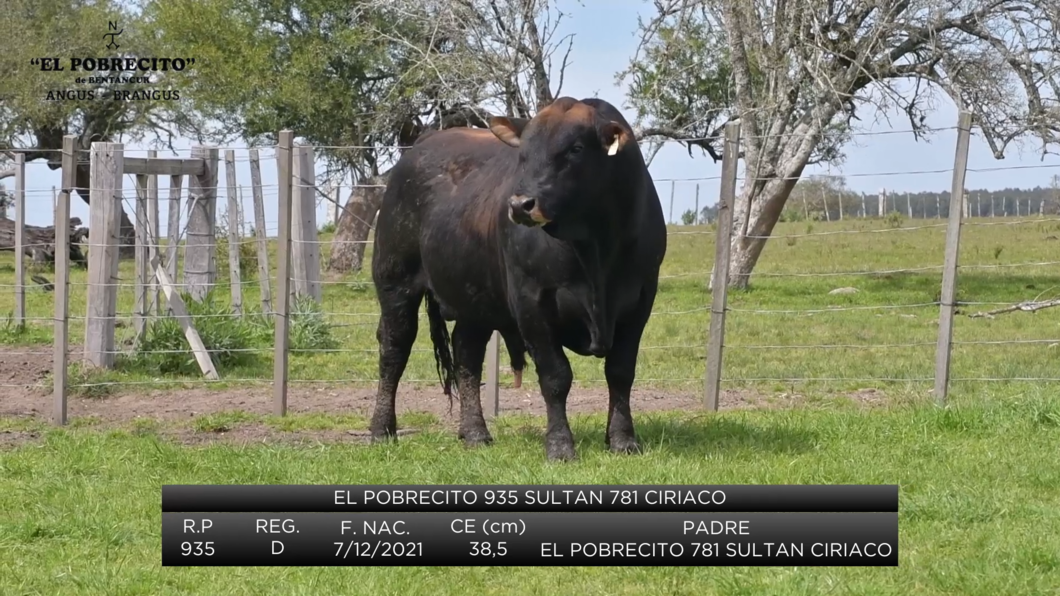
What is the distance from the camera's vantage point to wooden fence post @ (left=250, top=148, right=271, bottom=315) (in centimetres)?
1537

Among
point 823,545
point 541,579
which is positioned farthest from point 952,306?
point 541,579

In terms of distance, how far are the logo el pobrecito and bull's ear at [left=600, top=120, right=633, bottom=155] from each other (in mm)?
26113

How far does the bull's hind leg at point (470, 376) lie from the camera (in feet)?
28.2

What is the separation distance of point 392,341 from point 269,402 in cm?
224

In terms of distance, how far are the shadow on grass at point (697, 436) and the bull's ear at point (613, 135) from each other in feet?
5.76

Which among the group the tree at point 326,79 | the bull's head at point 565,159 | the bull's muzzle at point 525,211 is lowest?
the bull's muzzle at point 525,211

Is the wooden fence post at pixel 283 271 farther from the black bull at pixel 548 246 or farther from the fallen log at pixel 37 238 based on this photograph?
the fallen log at pixel 37 238

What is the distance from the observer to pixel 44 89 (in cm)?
3300

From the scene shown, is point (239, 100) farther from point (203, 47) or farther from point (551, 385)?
point (551, 385)

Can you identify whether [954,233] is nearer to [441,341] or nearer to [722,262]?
[722,262]

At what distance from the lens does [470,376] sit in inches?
347

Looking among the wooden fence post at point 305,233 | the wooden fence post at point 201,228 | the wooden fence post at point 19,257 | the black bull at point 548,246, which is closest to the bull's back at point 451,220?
the black bull at point 548,246

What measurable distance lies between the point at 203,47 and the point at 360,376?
57.0 feet
